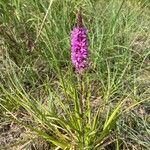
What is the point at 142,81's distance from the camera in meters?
2.64

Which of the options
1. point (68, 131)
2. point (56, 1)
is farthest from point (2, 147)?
point (56, 1)

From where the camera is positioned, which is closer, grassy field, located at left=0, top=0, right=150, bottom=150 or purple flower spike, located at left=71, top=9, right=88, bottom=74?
purple flower spike, located at left=71, top=9, right=88, bottom=74

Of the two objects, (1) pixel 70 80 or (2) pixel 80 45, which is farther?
(1) pixel 70 80

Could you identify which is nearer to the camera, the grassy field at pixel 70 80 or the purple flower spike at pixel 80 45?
the purple flower spike at pixel 80 45

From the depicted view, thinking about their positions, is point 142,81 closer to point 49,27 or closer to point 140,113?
point 140,113

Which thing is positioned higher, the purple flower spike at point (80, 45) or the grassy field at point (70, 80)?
the purple flower spike at point (80, 45)

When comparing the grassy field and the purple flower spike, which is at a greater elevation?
the purple flower spike

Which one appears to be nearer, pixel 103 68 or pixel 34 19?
pixel 103 68

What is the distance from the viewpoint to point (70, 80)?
2268mm

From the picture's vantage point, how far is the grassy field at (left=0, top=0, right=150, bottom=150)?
217cm

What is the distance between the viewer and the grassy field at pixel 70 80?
2.17 metres

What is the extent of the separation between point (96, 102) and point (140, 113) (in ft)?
0.83

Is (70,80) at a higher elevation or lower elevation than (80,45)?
lower

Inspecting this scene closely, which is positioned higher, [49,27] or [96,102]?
[49,27]
